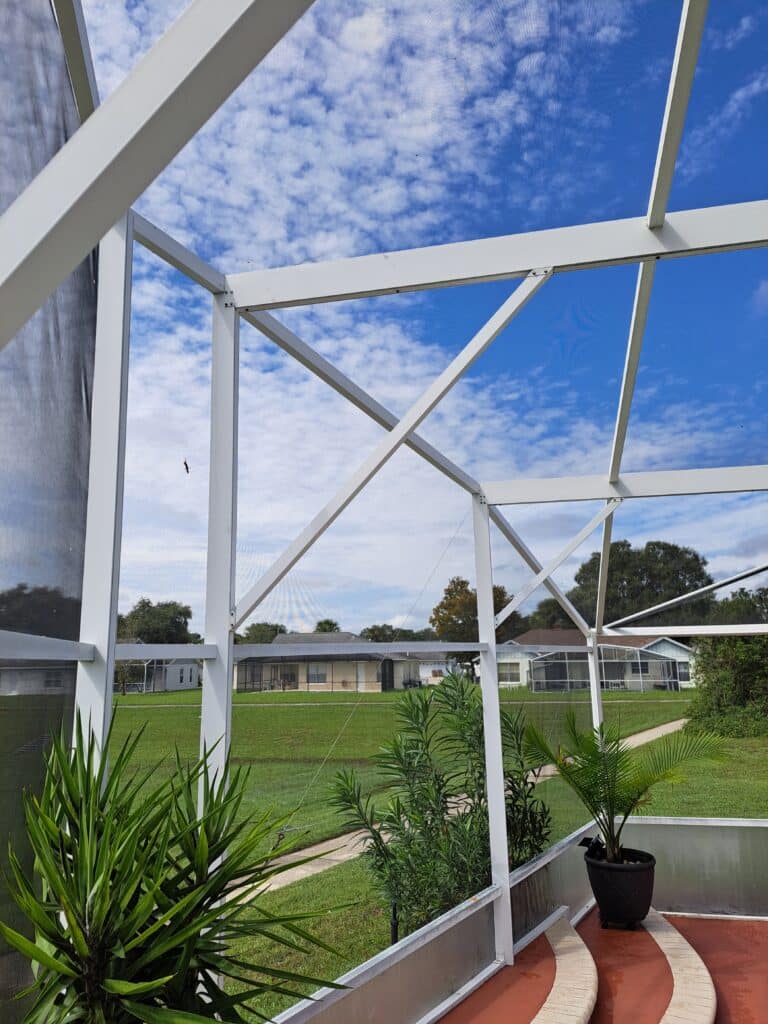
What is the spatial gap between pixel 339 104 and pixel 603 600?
488 centimetres

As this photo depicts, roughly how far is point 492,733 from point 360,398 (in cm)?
241

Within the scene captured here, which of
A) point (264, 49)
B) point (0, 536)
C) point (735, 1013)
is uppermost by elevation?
point (264, 49)

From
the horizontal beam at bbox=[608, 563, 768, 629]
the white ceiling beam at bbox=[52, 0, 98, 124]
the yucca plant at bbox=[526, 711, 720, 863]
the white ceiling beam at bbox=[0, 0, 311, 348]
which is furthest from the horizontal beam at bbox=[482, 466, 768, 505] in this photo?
the white ceiling beam at bbox=[0, 0, 311, 348]

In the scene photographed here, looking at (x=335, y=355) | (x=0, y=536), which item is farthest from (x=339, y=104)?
(x=0, y=536)

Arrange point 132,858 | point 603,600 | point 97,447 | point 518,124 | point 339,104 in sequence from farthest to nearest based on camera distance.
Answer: point 603,600 < point 518,124 < point 339,104 < point 97,447 < point 132,858

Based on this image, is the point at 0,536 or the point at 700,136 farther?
the point at 700,136

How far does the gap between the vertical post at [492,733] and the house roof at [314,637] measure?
1.39 meters

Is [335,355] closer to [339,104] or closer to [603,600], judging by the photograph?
[339,104]

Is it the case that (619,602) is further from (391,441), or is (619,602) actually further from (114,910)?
(114,910)

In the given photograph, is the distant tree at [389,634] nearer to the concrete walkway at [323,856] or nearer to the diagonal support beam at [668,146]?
the concrete walkway at [323,856]

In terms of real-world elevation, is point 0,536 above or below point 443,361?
below

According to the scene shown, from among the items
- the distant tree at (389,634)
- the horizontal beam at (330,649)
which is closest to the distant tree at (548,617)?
the distant tree at (389,634)

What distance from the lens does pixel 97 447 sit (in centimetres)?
218

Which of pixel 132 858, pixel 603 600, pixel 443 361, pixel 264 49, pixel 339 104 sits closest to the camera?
pixel 264 49
